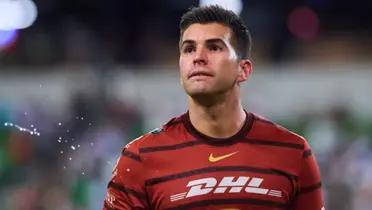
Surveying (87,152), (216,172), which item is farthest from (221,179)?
(87,152)

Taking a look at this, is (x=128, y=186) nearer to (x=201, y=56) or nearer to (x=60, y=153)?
(x=201, y=56)

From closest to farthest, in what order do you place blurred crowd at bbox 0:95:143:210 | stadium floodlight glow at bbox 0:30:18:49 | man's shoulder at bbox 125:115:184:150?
1. man's shoulder at bbox 125:115:184:150
2. blurred crowd at bbox 0:95:143:210
3. stadium floodlight glow at bbox 0:30:18:49

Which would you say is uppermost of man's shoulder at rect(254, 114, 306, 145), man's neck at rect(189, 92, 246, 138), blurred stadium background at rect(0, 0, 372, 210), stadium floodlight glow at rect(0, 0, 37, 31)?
stadium floodlight glow at rect(0, 0, 37, 31)

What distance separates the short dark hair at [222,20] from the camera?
9.06 ft

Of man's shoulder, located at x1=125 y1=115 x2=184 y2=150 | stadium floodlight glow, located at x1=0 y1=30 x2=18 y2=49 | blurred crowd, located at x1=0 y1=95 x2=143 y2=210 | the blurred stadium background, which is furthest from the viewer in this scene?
stadium floodlight glow, located at x1=0 y1=30 x2=18 y2=49

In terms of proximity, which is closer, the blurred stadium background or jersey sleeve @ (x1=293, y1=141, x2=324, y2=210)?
jersey sleeve @ (x1=293, y1=141, x2=324, y2=210)

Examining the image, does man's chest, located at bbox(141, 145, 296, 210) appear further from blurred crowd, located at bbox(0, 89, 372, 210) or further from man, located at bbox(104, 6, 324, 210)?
blurred crowd, located at bbox(0, 89, 372, 210)

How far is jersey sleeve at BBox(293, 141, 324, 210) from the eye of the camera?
2.76 meters

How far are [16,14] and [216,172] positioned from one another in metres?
→ 6.48

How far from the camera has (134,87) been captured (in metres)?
7.32

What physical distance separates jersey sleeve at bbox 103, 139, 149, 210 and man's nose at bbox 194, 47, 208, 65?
31 cm

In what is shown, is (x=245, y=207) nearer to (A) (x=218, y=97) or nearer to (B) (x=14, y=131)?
(A) (x=218, y=97)

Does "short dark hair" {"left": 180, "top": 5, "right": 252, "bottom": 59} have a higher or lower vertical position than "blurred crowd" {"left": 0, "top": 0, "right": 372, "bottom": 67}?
lower

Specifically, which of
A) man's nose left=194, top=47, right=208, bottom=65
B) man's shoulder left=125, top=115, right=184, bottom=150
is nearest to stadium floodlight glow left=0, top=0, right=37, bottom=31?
man's shoulder left=125, top=115, right=184, bottom=150
